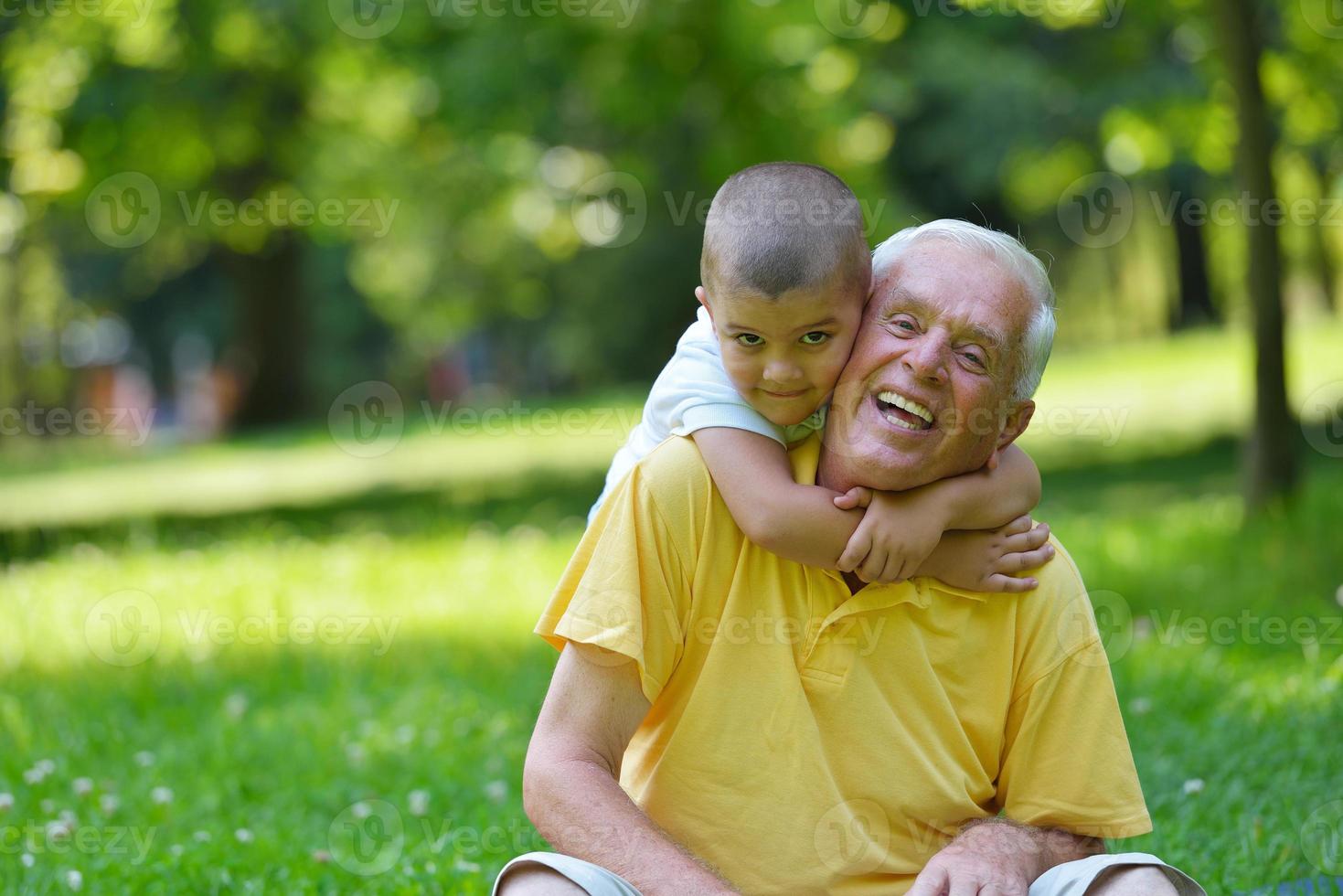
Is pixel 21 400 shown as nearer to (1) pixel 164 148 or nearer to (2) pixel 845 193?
(1) pixel 164 148

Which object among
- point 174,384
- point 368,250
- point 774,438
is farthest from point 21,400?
point 774,438

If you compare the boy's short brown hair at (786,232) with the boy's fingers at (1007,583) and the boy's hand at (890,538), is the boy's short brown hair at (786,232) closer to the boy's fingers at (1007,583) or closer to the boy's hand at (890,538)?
the boy's hand at (890,538)

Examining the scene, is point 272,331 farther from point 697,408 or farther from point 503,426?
point 697,408

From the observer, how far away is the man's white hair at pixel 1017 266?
2648 millimetres

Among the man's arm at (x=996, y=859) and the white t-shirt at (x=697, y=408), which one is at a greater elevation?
the white t-shirt at (x=697, y=408)

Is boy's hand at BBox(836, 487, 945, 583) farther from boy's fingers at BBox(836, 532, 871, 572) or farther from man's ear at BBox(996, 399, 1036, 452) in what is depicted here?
man's ear at BBox(996, 399, 1036, 452)

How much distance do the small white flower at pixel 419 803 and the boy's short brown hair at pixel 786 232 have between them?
93.1 inches

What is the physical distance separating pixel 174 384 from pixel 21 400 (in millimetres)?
14211

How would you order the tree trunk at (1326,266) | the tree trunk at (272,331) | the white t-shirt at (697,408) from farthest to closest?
1. the tree trunk at (1326,266)
2. the tree trunk at (272,331)
3. the white t-shirt at (697,408)

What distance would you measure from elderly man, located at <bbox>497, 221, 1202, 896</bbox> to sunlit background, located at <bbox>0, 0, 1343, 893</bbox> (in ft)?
2.82

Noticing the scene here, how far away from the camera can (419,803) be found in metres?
4.45

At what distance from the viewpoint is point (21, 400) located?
34.0m

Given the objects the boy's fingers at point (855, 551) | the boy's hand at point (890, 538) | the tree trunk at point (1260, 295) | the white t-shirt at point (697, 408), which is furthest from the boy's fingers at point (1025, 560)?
the tree trunk at point (1260, 295)

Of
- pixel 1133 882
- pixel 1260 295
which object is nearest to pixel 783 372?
pixel 1133 882
